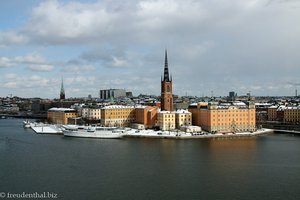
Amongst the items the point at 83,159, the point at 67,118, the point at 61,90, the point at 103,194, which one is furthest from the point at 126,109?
the point at 61,90

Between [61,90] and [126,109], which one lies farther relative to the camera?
[61,90]

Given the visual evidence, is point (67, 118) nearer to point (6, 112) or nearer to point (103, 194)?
point (103, 194)

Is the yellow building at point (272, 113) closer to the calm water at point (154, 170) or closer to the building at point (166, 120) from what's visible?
the building at point (166, 120)

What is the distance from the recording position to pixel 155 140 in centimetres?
2270

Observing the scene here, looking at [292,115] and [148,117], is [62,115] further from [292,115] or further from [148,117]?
[292,115]

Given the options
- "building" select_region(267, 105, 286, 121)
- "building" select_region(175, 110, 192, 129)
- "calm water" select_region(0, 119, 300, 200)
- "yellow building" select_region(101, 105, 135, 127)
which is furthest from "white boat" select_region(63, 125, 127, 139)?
"building" select_region(267, 105, 286, 121)

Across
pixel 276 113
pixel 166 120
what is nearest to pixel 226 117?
pixel 166 120

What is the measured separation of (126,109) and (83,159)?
52.7 ft

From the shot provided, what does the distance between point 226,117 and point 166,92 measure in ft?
16.9

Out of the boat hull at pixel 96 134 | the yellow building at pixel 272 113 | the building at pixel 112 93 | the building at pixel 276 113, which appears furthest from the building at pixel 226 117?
the building at pixel 112 93

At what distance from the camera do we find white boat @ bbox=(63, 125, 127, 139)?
2465cm

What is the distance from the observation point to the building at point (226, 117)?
86.0ft

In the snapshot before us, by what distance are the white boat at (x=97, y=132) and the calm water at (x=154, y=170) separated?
13.2ft

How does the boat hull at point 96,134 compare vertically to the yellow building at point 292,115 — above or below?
below
